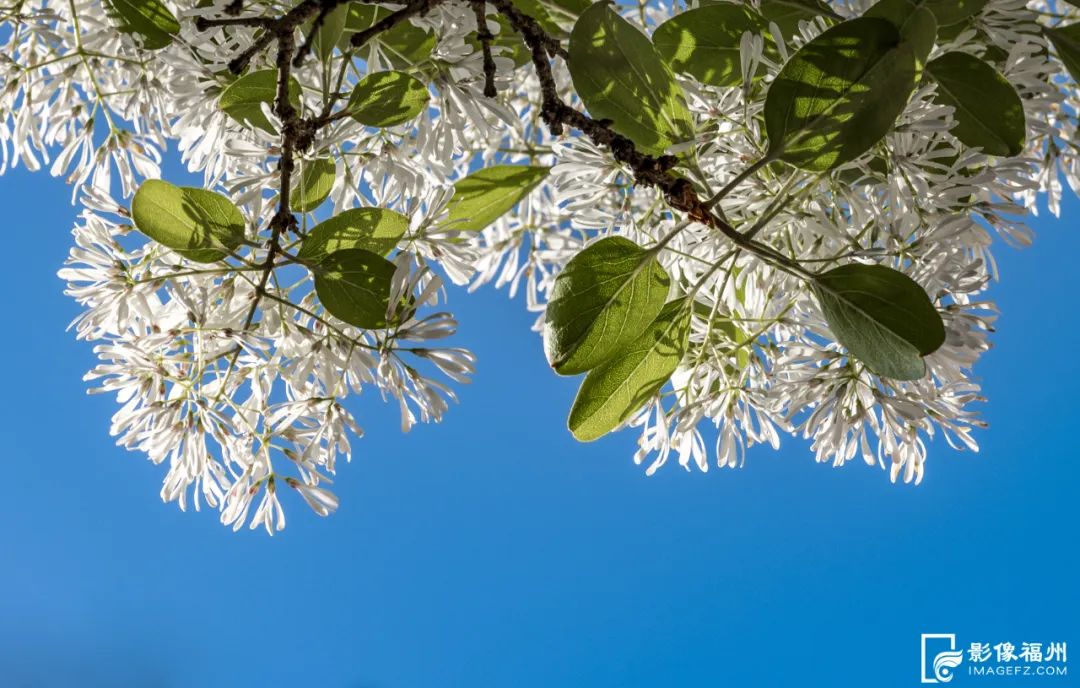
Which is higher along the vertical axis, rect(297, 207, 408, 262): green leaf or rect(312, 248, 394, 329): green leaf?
rect(297, 207, 408, 262): green leaf

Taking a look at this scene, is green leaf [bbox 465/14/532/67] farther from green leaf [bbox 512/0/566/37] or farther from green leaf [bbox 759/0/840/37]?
green leaf [bbox 759/0/840/37]

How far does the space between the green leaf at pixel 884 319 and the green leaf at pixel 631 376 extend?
0.32ft

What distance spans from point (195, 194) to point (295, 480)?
0.21 m

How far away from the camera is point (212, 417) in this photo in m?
0.53

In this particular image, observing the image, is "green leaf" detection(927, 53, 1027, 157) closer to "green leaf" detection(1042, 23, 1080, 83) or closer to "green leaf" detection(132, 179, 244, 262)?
"green leaf" detection(1042, 23, 1080, 83)

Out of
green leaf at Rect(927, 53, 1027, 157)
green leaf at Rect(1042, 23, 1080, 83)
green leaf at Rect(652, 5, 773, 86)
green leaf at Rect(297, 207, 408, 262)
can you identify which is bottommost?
green leaf at Rect(297, 207, 408, 262)

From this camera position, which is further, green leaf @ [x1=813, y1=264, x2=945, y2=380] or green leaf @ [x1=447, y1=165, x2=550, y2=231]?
green leaf @ [x1=447, y1=165, x2=550, y2=231]

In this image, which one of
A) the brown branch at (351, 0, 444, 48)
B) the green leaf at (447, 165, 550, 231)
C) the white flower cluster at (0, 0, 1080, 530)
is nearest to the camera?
the brown branch at (351, 0, 444, 48)

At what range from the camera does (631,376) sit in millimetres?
492

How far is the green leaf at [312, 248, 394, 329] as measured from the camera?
0.44 meters

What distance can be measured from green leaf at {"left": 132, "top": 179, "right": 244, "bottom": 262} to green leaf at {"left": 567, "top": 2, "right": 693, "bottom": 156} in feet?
0.60

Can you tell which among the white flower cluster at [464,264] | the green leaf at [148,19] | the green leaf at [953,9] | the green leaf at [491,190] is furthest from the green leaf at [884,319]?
the green leaf at [148,19]

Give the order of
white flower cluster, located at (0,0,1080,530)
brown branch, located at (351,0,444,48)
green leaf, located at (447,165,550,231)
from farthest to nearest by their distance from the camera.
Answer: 1. green leaf, located at (447,165,550,231)
2. white flower cluster, located at (0,0,1080,530)
3. brown branch, located at (351,0,444,48)

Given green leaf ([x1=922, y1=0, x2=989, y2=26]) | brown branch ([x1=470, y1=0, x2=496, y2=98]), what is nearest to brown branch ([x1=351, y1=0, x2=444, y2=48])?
brown branch ([x1=470, y1=0, x2=496, y2=98])
